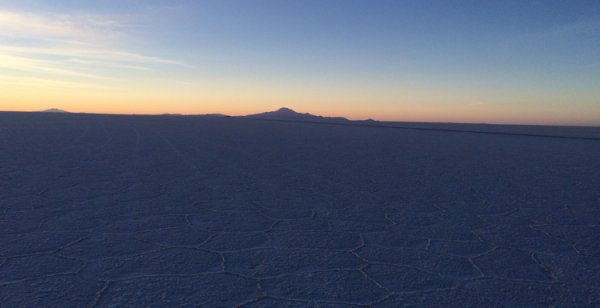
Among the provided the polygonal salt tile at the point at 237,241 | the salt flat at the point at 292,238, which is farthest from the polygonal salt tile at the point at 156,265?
the polygonal salt tile at the point at 237,241

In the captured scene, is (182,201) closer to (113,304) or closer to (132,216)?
(132,216)

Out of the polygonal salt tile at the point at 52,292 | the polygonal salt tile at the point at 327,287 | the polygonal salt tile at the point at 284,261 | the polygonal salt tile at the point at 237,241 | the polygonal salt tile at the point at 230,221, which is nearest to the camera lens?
the polygonal salt tile at the point at 52,292

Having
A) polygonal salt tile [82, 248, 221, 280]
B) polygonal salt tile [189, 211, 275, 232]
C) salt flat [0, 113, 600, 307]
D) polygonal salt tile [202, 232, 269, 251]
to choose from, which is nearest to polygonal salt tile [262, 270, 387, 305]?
salt flat [0, 113, 600, 307]

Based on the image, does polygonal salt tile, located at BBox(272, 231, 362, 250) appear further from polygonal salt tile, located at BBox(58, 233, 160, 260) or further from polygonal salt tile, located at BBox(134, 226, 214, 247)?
polygonal salt tile, located at BBox(58, 233, 160, 260)

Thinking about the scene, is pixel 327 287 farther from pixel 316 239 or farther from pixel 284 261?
pixel 316 239

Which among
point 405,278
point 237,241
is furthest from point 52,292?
point 405,278

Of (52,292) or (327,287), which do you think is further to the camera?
(327,287)

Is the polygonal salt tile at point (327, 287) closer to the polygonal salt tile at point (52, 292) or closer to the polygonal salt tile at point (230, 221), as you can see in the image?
the polygonal salt tile at point (52, 292)

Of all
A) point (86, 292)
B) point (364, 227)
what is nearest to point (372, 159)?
point (364, 227)

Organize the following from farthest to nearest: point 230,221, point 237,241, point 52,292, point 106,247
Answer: point 230,221
point 237,241
point 106,247
point 52,292
